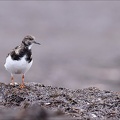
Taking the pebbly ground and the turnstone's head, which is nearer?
the pebbly ground

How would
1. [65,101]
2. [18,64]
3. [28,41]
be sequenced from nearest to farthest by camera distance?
[65,101] < [18,64] < [28,41]

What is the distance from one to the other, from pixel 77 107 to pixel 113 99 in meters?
1.05

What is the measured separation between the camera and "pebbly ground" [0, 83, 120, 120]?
12.8 meters

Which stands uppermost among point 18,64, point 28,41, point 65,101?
point 28,41

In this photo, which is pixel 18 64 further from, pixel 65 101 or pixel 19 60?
pixel 65 101

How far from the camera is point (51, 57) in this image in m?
29.7

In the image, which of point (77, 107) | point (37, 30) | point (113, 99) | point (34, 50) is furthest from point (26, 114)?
point (37, 30)

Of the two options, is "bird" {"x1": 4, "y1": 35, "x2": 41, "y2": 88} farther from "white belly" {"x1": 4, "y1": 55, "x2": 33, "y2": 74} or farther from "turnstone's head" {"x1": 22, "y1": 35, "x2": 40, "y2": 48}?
"turnstone's head" {"x1": 22, "y1": 35, "x2": 40, "y2": 48}

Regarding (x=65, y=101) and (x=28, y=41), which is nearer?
(x=65, y=101)

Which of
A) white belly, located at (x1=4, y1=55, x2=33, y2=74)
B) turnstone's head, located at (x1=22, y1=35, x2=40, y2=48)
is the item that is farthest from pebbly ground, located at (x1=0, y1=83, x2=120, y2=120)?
turnstone's head, located at (x1=22, y1=35, x2=40, y2=48)

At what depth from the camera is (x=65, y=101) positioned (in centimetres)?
1336

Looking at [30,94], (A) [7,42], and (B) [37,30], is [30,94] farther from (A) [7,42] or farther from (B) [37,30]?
(B) [37,30]

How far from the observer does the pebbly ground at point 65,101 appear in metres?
12.8

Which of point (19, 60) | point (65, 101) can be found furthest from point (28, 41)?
point (65, 101)
